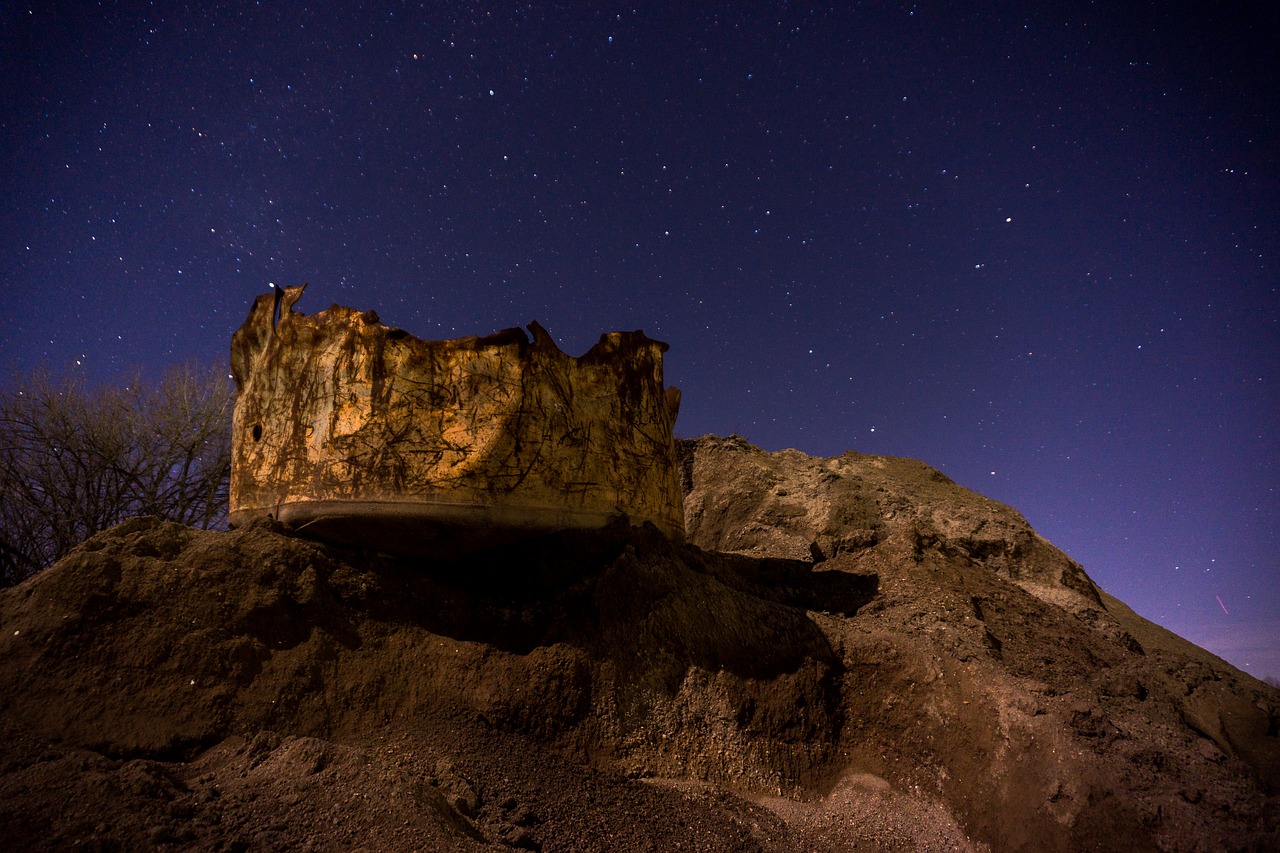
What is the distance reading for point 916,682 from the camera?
3219mm

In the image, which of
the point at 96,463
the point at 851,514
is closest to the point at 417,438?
the point at 851,514

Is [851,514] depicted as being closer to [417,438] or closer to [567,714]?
[567,714]

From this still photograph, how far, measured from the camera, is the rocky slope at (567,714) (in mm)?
2096

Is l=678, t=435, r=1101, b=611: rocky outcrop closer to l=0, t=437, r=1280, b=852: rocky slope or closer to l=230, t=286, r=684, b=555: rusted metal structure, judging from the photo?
l=0, t=437, r=1280, b=852: rocky slope

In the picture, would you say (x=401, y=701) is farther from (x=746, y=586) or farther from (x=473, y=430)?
(x=746, y=586)

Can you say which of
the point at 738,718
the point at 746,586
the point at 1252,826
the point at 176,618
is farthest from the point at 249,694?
the point at 1252,826

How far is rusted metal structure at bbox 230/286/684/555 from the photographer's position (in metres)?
3.12

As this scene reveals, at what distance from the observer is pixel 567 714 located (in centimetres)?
287

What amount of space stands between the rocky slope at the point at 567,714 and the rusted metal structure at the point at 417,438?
229 mm

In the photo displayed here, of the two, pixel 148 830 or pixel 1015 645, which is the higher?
pixel 1015 645

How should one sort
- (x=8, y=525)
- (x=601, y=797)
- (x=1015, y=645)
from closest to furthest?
(x=601, y=797) < (x=1015, y=645) < (x=8, y=525)

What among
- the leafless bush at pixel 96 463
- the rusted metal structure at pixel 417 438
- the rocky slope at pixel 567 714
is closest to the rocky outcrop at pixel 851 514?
the rocky slope at pixel 567 714

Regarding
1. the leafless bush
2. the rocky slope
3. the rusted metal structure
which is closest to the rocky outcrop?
the rocky slope

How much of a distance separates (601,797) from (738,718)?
0.79m
